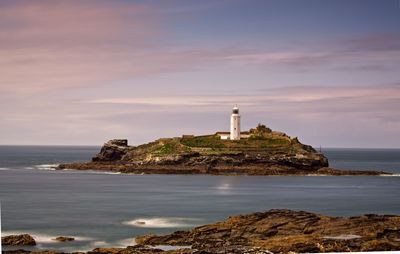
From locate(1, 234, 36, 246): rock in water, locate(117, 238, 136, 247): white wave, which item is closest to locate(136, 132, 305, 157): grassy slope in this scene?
locate(117, 238, 136, 247): white wave

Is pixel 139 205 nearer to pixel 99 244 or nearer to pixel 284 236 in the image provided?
pixel 99 244

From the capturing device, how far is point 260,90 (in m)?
14.4

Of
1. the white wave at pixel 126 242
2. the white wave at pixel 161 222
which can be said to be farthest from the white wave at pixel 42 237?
the white wave at pixel 161 222

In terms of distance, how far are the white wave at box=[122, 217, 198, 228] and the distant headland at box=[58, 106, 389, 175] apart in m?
21.7

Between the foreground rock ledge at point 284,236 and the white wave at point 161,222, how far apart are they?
6.47 feet

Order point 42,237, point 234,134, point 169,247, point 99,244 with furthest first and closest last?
1. point 234,134
2. point 42,237
3. point 99,244
4. point 169,247

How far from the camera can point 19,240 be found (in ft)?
44.2

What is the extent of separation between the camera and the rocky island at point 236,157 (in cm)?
4062

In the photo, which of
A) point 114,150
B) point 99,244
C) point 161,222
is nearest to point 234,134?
point 114,150

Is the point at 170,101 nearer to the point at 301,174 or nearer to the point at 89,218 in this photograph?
the point at 89,218

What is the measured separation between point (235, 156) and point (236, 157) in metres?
0.08

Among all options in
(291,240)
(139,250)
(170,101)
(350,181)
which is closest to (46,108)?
(170,101)

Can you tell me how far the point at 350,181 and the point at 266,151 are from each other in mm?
8351

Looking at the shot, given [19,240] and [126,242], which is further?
[126,242]
